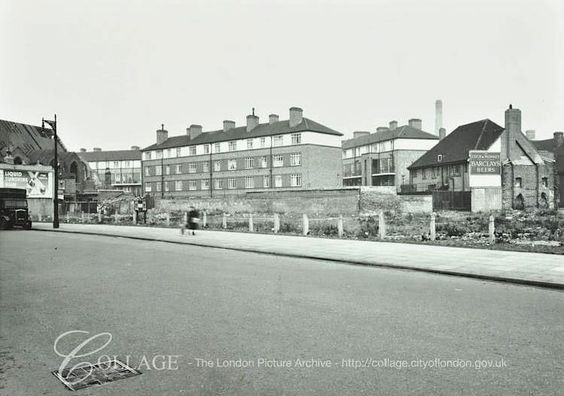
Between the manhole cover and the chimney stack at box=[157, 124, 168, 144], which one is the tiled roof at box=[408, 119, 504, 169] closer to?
the chimney stack at box=[157, 124, 168, 144]

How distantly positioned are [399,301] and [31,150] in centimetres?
6883

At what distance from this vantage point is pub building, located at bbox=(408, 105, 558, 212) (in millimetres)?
44562

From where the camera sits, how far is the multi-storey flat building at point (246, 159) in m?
63.2

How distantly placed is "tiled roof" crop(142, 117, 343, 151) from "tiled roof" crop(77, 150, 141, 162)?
1409 inches

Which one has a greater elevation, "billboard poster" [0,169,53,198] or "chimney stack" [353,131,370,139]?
"chimney stack" [353,131,370,139]

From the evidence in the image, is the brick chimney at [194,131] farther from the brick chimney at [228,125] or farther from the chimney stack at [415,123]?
the chimney stack at [415,123]

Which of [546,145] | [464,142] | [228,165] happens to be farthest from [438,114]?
[228,165]

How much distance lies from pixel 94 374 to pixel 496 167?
46.0m

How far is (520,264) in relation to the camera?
36.6ft

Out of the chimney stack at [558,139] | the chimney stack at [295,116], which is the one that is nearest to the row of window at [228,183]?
the chimney stack at [295,116]

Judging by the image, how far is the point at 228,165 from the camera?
234 ft

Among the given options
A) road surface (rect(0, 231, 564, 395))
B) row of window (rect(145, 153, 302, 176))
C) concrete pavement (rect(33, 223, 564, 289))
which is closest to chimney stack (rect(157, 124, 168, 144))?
row of window (rect(145, 153, 302, 176))

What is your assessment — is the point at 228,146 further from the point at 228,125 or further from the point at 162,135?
the point at 162,135

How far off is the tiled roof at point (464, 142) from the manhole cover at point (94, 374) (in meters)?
50.4
